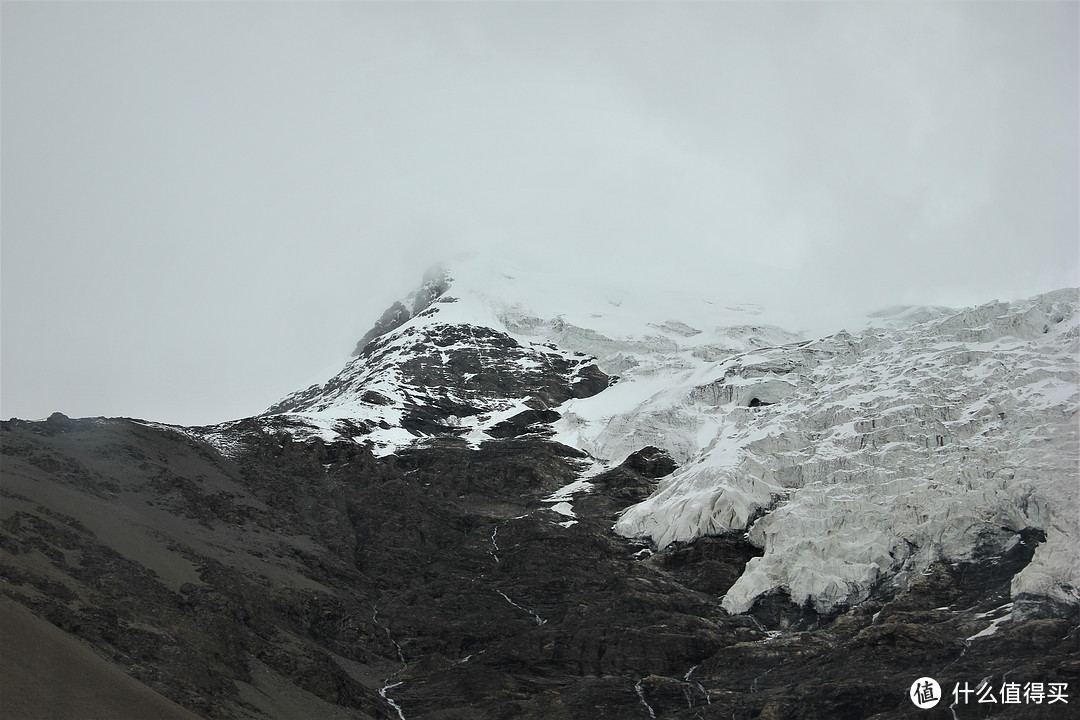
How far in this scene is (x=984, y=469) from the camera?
316 ft

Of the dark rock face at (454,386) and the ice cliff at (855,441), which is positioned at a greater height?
the dark rock face at (454,386)

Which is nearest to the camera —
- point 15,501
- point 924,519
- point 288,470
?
point 15,501

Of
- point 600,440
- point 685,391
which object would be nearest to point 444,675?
point 600,440

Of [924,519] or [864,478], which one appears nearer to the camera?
[924,519]

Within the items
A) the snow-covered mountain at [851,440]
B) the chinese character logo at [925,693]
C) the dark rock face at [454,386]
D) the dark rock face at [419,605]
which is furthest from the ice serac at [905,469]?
the dark rock face at [454,386]

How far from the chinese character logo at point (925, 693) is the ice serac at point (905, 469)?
12659 millimetres

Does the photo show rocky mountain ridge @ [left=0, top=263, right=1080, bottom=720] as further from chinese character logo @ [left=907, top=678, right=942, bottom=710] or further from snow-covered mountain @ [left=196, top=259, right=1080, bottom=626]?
chinese character logo @ [left=907, top=678, right=942, bottom=710]

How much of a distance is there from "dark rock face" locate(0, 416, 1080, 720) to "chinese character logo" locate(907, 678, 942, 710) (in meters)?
0.80

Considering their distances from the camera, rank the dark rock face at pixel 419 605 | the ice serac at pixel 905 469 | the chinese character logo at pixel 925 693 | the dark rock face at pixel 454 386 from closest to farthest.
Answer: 1. the chinese character logo at pixel 925 693
2. the dark rock face at pixel 419 605
3. the ice serac at pixel 905 469
4. the dark rock face at pixel 454 386

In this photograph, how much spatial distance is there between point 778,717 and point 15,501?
68.4 m

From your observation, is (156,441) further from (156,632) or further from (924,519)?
(924,519)

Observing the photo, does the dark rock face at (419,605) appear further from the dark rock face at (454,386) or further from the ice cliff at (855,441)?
the dark rock face at (454,386)

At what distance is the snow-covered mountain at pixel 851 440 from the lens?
92438mm

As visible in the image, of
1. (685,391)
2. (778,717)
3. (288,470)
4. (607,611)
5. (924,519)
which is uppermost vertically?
(685,391)
